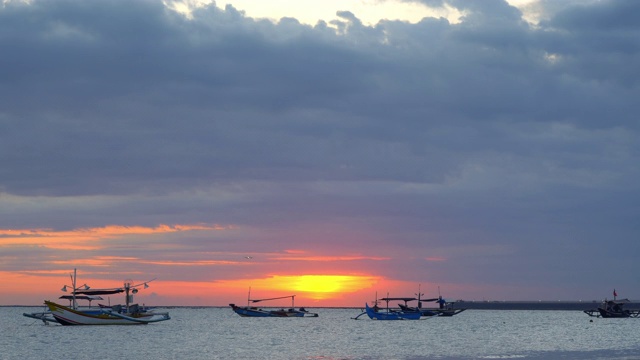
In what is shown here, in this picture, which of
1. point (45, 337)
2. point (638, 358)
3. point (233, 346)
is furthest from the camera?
point (45, 337)

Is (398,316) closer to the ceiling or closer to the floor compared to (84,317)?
closer to the floor

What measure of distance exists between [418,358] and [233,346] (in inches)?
1394

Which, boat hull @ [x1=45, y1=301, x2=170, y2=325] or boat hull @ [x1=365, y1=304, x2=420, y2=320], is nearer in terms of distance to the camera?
boat hull @ [x1=45, y1=301, x2=170, y2=325]

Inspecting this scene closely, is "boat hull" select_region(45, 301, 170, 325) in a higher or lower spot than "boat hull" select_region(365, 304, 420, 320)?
higher

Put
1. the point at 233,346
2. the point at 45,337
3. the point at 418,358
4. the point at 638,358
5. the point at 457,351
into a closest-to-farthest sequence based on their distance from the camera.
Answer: the point at 638,358 < the point at 418,358 < the point at 457,351 < the point at 233,346 < the point at 45,337

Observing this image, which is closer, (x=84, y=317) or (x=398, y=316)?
(x=84, y=317)

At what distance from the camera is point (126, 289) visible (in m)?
154

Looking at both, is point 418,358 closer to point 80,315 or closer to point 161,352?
point 161,352

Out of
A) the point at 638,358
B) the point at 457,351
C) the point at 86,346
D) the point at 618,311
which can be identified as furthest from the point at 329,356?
the point at 618,311

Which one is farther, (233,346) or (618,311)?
(618,311)

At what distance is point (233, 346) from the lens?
358 feet

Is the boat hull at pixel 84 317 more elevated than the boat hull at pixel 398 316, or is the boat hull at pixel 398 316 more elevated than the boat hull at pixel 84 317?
the boat hull at pixel 84 317

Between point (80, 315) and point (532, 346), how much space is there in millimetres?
87507

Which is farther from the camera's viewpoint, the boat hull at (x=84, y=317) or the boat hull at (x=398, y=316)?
the boat hull at (x=398, y=316)
